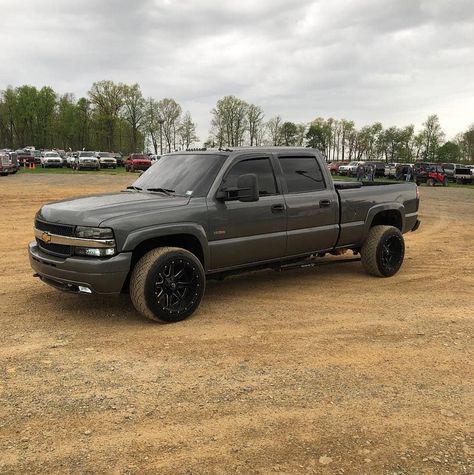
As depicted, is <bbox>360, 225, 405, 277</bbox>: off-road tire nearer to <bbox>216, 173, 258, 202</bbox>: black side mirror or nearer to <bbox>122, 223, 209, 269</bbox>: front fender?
<bbox>216, 173, 258, 202</bbox>: black side mirror

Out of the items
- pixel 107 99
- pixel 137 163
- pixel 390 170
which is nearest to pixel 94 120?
pixel 107 99

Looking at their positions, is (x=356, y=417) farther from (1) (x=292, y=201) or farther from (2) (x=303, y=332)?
(1) (x=292, y=201)

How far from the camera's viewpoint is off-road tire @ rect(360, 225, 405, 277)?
23.3 ft

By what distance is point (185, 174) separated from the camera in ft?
19.2

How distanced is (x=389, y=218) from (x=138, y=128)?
86.3m

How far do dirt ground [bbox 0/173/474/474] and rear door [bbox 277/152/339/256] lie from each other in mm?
677

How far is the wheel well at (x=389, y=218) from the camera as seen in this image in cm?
749

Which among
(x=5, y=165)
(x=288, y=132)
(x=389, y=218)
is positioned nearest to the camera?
(x=389, y=218)

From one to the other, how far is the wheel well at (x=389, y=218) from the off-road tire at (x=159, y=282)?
11.1 feet

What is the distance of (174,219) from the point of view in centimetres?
514

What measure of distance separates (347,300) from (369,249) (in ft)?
4.34

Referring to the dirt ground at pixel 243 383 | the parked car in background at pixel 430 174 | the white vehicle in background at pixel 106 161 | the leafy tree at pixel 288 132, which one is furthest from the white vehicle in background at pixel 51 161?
the leafy tree at pixel 288 132

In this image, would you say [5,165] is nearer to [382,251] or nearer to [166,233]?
[382,251]

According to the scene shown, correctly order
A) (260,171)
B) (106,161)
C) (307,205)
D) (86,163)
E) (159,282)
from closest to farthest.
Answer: (159,282) < (260,171) < (307,205) < (86,163) < (106,161)
